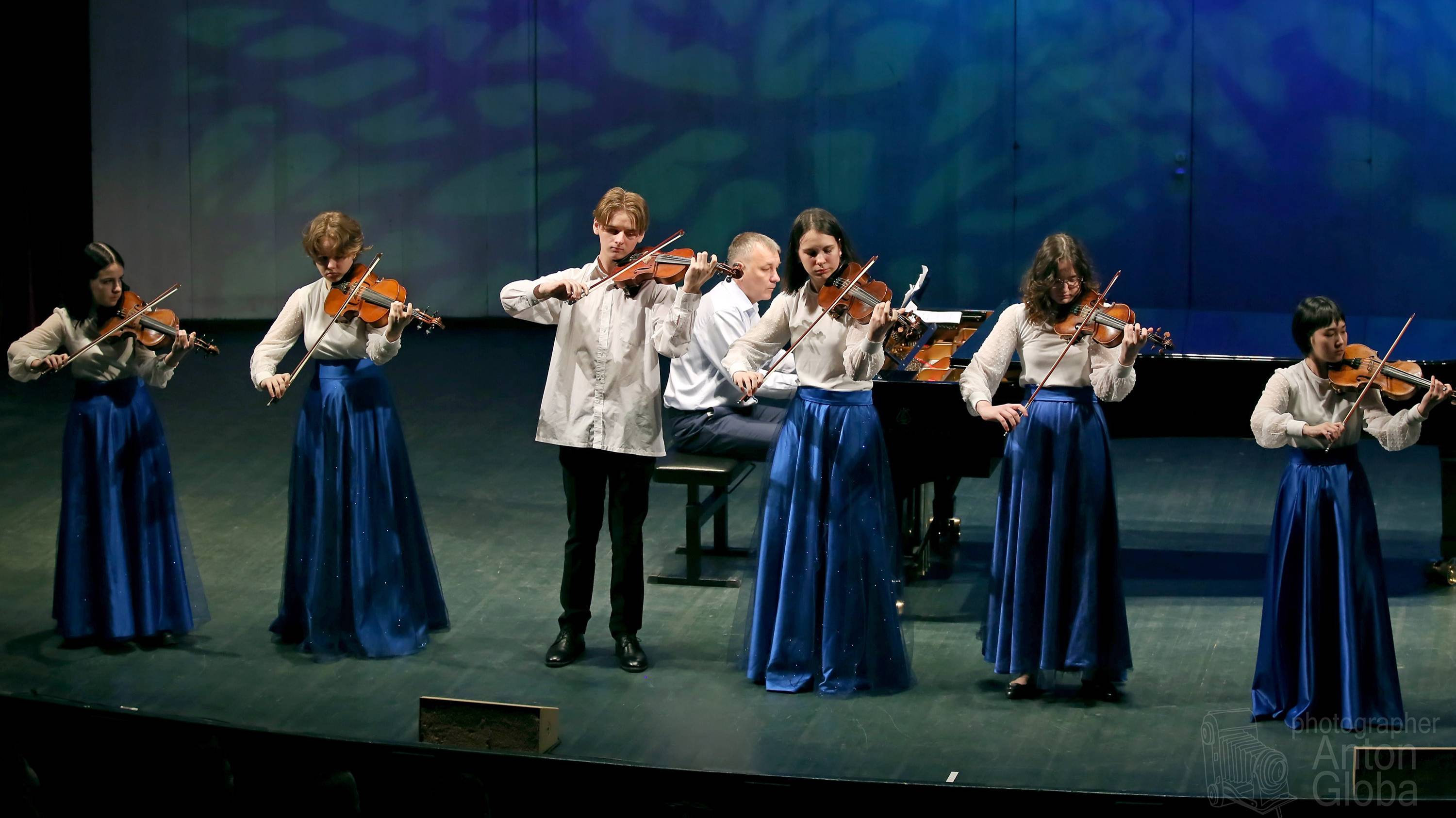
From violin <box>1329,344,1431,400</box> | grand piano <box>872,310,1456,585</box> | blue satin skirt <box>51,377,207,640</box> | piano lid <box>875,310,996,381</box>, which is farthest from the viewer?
piano lid <box>875,310,996,381</box>

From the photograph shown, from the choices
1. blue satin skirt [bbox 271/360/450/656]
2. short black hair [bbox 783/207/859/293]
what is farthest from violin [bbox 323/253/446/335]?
short black hair [bbox 783/207/859/293]

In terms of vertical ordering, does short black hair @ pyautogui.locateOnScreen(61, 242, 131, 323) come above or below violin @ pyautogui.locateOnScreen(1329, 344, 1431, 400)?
above

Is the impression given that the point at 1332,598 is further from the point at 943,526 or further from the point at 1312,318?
the point at 943,526

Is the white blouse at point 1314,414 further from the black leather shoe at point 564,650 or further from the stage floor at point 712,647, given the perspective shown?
the black leather shoe at point 564,650

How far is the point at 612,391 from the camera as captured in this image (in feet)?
14.7

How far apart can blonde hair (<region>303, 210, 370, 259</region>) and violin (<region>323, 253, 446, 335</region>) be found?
8cm

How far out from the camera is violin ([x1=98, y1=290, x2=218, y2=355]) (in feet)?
15.5

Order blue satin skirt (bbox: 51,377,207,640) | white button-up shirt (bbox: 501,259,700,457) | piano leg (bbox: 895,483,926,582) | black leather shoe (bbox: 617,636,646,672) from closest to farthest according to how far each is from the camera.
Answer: white button-up shirt (bbox: 501,259,700,457), black leather shoe (bbox: 617,636,646,672), blue satin skirt (bbox: 51,377,207,640), piano leg (bbox: 895,483,926,582)

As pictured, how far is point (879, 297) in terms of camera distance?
4.23m

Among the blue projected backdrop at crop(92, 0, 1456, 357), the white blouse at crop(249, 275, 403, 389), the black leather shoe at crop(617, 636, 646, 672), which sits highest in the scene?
the blue projected backdrop at crop(92, 0, 1456, 357)

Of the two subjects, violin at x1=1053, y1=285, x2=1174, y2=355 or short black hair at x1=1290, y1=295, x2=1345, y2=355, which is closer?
short black hair at x1=1290, y1=295, x2=1345, y2=355

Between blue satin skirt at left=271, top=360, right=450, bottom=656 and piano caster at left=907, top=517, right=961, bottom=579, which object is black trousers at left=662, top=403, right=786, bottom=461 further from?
blue satin skirt at left=271, top=360, right=450, bottom=656

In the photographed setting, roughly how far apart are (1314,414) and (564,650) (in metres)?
2.27

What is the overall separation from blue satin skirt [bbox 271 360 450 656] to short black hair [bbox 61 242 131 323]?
2.33 ft
